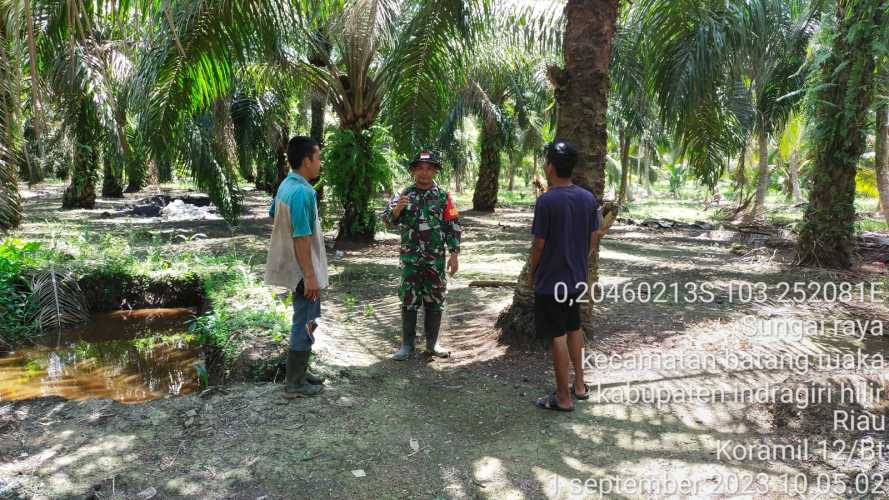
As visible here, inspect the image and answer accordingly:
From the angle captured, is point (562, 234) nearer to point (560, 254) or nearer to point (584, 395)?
point (560, 254)

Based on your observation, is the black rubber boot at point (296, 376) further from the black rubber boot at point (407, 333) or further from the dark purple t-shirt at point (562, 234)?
the dark purple t-shirt at point (562, 234)

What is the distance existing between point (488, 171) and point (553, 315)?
53.7 ft

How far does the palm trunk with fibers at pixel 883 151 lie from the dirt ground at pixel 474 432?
12.4ft

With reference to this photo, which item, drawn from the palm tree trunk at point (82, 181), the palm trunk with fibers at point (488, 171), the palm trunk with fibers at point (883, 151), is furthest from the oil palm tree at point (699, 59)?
the palm tree trunk at point (82, 181)

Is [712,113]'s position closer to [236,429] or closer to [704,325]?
[704,325]

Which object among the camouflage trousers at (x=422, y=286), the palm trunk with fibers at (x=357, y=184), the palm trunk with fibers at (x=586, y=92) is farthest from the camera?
the palm trunk with fibers at (x=357, y=184)

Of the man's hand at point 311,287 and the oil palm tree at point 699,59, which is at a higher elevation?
the oil palm tree at point 699,59

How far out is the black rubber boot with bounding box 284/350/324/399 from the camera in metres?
4.24

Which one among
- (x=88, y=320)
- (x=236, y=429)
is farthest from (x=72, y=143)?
(x=236, y=429)

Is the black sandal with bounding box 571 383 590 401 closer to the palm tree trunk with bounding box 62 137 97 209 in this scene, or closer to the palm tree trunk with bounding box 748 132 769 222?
the palm tree trunk with bounding box 748 132 769 222

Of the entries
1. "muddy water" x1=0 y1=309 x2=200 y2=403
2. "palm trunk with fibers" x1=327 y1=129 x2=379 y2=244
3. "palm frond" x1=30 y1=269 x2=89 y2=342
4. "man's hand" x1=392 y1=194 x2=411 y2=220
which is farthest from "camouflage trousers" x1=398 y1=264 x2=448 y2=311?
"palm trunk with fibers" x1=327 y1=129 x2=379 y2=244

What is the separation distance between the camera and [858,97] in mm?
7973

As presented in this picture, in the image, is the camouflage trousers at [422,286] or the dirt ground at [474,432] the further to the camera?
the camouflage trousers at [422,286]

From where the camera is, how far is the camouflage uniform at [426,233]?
4922mm
